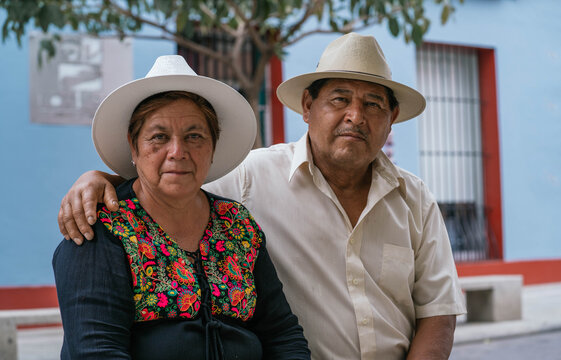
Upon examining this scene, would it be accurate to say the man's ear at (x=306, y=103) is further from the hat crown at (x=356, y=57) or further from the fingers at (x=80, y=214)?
the fingers at (x=80, y=214)

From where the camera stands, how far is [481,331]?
22.1 ft

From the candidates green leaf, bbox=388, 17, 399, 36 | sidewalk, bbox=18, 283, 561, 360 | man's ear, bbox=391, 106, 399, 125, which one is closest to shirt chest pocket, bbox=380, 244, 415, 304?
man's ear, bbox=391, 106, 399, 125

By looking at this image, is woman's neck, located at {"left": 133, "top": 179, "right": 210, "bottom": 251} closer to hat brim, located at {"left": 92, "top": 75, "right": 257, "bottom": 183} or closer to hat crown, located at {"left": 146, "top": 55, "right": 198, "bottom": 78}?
hat brim, located at {"left": 92, "top": 75, "right": 257, "bottom": 183}

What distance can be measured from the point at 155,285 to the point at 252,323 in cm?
46

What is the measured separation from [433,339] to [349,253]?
1.58ft

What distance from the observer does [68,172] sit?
698 cm

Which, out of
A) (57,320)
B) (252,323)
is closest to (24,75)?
(57,320)

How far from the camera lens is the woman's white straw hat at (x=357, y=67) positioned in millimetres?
2682

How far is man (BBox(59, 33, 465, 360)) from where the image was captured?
8.52 ft

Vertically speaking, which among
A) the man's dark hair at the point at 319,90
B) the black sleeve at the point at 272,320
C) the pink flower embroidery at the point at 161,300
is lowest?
the black sleeve at the point at 272,320

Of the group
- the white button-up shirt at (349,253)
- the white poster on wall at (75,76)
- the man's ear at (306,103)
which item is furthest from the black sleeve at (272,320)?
the white poster on wall at (75,76)

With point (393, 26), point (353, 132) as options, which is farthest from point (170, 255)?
point (393, 26)

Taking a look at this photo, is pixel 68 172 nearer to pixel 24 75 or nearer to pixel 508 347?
pixel 24 75

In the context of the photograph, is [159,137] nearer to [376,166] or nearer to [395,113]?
[376,166]
